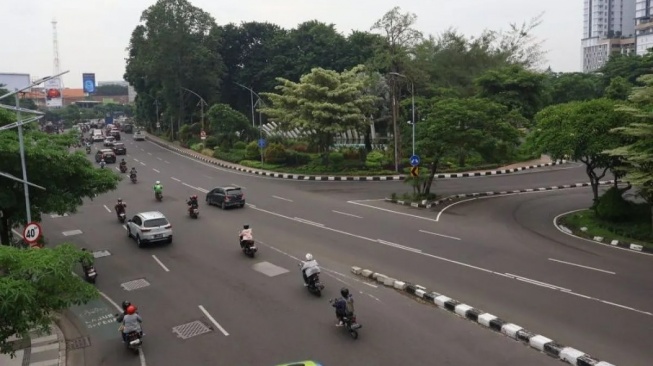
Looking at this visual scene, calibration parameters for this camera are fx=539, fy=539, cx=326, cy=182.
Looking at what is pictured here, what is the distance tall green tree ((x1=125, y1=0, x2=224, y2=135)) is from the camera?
69062 millimetres

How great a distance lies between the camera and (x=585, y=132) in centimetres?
2203

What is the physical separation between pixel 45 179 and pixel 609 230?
71.4ft

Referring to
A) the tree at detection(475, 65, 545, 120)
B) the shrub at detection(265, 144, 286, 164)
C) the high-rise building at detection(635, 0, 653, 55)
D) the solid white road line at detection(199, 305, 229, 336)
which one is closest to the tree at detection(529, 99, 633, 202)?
the solid white road line at detection(199, 305, 229, 336)

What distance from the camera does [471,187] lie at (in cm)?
3541

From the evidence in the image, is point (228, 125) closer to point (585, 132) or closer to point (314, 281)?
point (585, 132)

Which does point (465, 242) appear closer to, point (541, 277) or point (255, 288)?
point (541, 277)

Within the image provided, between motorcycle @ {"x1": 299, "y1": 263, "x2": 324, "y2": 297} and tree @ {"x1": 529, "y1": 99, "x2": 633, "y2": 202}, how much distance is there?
496 inches

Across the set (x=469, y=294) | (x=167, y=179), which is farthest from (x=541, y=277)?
(x=167, y=179)

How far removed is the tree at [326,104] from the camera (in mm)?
41625

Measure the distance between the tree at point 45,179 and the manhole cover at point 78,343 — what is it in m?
5.96

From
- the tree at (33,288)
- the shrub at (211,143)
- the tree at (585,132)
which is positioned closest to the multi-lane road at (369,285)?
the tree at (33,288)

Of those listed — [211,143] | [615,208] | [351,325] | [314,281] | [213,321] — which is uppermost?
[211,143]

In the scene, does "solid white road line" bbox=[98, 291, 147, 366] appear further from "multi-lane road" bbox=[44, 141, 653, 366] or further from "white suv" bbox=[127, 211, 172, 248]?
"white suv" bbox=[127, 211, 172, 248]

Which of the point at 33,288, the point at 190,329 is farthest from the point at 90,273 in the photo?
the point at 33,288
